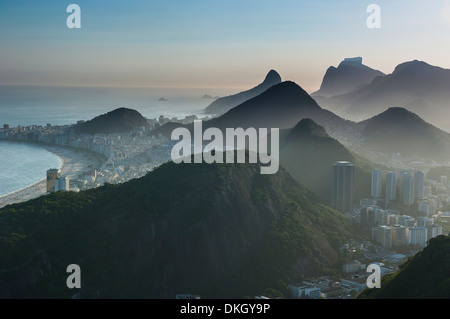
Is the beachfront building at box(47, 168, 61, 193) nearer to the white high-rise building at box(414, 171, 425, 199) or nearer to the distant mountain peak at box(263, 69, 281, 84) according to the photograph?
the white high-rise building at box(414, 171, 425, 199)

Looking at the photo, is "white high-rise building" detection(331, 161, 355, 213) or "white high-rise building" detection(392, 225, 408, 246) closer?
"white high-rise building" detection(392, 225, 408, 246)

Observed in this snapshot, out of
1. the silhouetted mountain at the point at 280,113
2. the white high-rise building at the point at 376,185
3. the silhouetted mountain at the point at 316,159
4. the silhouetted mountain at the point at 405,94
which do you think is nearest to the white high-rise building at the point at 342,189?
the silhouetted mountain at the point at 316,159

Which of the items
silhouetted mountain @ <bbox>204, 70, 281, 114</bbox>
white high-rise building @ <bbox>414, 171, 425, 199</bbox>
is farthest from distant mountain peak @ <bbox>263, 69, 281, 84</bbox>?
white high-rise building @ <bbox>414, 171, 425, 199</bbox>

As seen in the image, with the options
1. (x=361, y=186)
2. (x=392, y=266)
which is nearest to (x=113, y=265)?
(x=392, y=266)

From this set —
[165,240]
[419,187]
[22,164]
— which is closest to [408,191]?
[419,187]

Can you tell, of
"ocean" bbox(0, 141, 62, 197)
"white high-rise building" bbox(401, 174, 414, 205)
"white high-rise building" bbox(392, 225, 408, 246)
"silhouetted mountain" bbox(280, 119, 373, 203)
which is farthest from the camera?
"ocean" bbox(0, 141, 62, 197)
